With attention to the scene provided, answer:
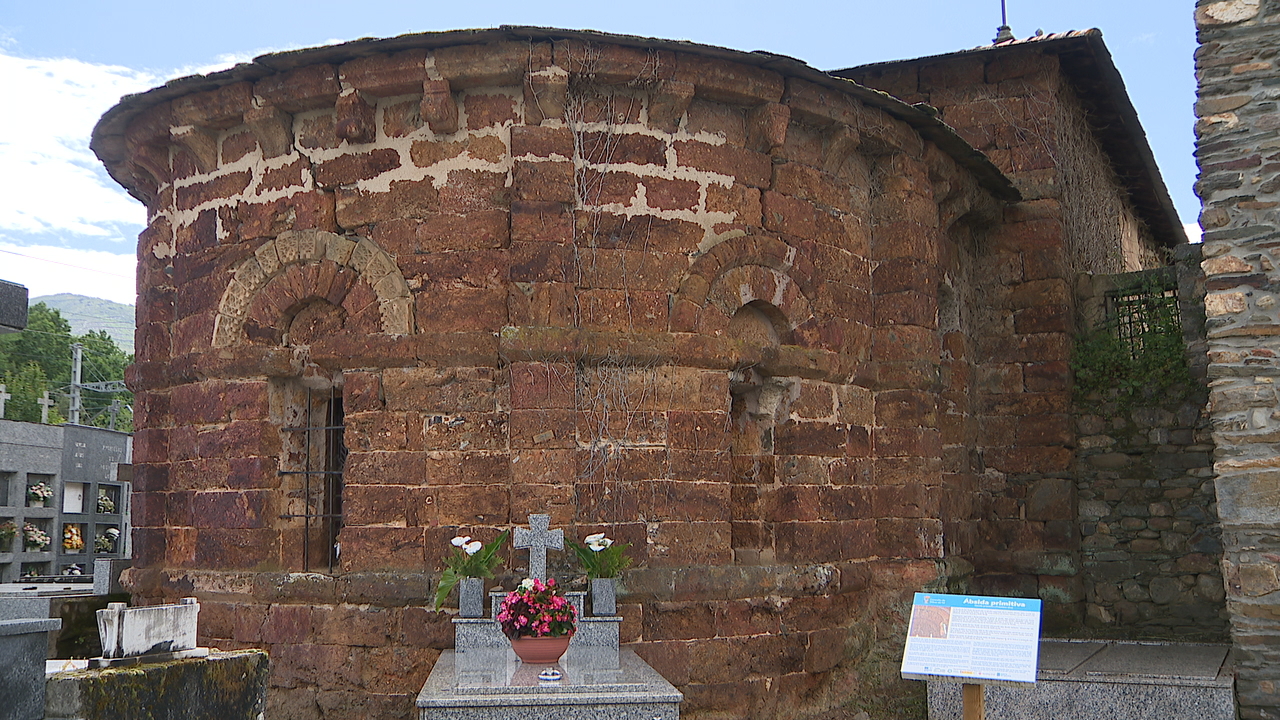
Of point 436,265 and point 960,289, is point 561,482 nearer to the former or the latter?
point 436,265

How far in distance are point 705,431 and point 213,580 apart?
136 inches

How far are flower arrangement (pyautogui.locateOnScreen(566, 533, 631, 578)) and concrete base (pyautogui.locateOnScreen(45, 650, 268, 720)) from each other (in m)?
2.37

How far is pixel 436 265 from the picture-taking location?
733 centimetres

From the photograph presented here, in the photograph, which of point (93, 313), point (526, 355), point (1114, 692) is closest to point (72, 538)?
point (526, 355)

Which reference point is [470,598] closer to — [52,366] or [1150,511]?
[1150,511]

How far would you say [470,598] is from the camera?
22.4 ft

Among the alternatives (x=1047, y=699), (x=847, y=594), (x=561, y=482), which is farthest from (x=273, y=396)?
(x=1047, y=699)

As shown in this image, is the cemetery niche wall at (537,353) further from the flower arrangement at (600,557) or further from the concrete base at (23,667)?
the concrete base at (23,667)

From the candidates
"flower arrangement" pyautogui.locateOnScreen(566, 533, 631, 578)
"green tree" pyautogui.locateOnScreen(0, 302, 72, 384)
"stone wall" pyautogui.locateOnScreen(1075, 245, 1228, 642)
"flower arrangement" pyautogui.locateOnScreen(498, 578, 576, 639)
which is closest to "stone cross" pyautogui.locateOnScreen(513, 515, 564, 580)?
"flower arrangement" pyautogui.locateOnScreen(566, 533, 631, 578)

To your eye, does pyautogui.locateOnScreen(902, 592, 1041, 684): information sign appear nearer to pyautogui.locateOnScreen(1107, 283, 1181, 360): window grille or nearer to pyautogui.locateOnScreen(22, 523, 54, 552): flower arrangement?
pyautogui.locateOnScreen(1107, 283, 1181, 360): window grille

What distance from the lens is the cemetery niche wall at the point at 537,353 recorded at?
7168mm

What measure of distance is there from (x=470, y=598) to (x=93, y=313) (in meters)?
188

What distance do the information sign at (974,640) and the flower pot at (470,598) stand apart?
2868 millimetres

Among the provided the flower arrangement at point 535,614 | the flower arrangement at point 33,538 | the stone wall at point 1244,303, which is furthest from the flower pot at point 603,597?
the flower arrangement at point 33,538
